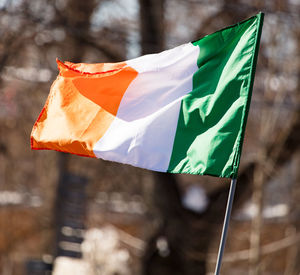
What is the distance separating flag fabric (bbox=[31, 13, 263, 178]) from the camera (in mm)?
5637

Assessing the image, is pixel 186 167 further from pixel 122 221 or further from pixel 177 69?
pixel 122 221

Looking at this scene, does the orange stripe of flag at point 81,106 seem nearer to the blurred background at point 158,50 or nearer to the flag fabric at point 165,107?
the flag fabric at point 165,107

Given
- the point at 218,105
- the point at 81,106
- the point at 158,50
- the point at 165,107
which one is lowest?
the point at 218,105

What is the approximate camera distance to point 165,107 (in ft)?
20.2

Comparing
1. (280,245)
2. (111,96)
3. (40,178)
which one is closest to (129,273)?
(40,178)

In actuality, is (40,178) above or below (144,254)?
above

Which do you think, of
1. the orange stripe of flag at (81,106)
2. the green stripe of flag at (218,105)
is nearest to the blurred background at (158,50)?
the orange stripe of flag at (81,106)

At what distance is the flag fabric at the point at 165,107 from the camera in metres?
5.64

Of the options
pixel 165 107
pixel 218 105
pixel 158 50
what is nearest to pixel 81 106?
pixel 165 107

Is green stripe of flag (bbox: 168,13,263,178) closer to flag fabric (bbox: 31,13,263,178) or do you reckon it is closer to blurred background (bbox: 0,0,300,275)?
flag fabric (bbox: 31,13,263,178)

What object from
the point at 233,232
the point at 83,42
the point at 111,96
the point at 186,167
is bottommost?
the point at 186,167

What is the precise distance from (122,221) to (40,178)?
5.25 meters

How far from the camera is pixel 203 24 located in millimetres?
13445

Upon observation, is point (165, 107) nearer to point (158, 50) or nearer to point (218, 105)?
Result: point (218, 105)
